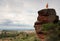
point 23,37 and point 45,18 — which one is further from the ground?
point 45,18

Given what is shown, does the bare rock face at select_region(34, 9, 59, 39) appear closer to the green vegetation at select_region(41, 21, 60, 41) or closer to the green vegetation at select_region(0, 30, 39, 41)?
the green vegetation at select_region(41, 21, 60, 41)

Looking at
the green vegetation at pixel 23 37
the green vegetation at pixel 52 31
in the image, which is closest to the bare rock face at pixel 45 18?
the green vegetation at pixel 52 31

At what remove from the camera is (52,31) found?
26125mm

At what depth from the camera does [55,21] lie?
1101 inches

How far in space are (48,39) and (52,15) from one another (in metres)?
3.37

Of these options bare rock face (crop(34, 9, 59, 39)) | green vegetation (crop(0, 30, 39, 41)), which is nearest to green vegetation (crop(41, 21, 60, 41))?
bare rock face (crop(34, 9, 59, 39))

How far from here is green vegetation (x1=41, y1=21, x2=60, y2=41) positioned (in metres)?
25.0

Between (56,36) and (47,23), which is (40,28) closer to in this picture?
(47,23)

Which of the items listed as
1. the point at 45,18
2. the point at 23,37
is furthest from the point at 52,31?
the point at 23,37

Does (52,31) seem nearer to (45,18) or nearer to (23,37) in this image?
(45,18)

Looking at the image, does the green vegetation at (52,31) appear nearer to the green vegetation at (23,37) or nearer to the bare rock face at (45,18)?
the bare rock face at (45,18)

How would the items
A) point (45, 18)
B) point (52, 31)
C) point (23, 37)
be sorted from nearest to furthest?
point (52, 31), point (45, 18), point (23, 37)

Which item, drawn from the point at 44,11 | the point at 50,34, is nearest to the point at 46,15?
the point at 44,11

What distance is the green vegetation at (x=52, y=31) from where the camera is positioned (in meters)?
25.0
